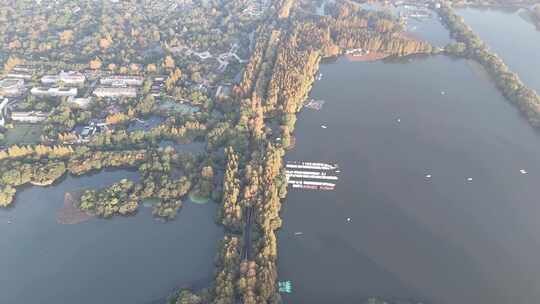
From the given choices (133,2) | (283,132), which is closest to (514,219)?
(283,132)

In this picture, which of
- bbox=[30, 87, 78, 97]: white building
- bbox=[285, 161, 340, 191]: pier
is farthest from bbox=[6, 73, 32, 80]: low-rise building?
bbox=[285, 161, 340, 191]: pier

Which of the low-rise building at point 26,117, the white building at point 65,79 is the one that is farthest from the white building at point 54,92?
the low-rise building at point 26,117

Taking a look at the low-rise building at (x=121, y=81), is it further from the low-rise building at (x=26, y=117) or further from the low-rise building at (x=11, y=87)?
the low-rise building at (x=11, y=87)

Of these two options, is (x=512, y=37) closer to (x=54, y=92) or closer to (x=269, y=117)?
(x=269, y=117)

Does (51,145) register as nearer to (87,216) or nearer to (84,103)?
(84,103)

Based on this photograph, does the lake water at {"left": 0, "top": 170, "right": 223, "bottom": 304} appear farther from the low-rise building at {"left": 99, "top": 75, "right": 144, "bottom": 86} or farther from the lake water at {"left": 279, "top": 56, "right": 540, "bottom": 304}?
the low-rise building at {"left": 99, "top": 75, "right": 144, "bottom": 86}

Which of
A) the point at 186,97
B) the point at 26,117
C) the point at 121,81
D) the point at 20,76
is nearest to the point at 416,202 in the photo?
the point at 186,97
